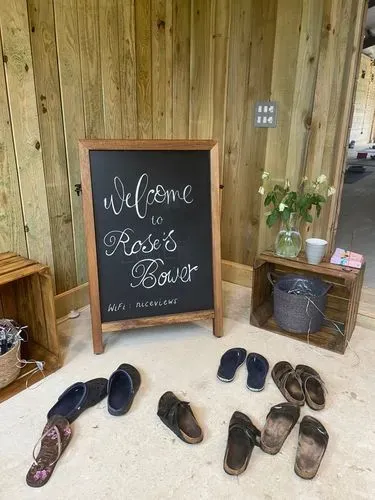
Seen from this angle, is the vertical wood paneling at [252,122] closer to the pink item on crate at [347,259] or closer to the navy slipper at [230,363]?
the pink item on crate at [347,259]

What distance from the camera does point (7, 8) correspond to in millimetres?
1458

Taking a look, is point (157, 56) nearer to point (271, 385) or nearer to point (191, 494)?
point (271, 385)

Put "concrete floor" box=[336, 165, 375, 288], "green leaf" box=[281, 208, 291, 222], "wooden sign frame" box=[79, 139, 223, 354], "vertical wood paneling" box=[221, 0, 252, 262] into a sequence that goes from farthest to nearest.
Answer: "concrete floor" box=[336, 165, 375, 288] → "vertical wood paneling" box=[221, 0, 252, 262] → "green leaf" box=[281, 208, 291, 222] → "wooden sign frame" box=[79, 139, 223, 354]

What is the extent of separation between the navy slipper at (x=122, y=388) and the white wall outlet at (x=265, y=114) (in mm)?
1567

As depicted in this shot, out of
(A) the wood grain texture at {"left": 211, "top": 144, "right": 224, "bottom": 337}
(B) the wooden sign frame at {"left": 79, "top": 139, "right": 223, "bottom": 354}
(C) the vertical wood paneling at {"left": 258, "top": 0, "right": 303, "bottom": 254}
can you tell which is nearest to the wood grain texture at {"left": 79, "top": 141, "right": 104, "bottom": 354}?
(B) the wooden sign frame at {"left": 79, "top": 139, "right": 223, "bottom": 354}

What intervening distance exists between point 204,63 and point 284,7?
0.56 meters

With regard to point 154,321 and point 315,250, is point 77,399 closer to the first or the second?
point 154,321

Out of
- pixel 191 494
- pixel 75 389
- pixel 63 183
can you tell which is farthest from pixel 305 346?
pixel 63 183

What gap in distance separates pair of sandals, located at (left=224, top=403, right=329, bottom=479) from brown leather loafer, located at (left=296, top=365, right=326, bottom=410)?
0.08 m

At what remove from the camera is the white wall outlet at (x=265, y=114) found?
209 cm

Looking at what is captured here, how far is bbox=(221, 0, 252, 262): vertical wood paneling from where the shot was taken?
2092 mm

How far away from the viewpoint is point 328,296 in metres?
2.00

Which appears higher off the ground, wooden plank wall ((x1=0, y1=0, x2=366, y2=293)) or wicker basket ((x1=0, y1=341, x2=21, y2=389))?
wooden plank wall ((x1=0, y1=0, x2=366, y2=293))

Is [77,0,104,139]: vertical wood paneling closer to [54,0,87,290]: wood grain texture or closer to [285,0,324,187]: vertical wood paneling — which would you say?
[54,0,87,290]: wood grain texture
